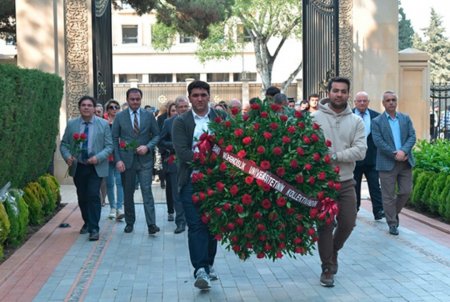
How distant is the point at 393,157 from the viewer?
33.6ft

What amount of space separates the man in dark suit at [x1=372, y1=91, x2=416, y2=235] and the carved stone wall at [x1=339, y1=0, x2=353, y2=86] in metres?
6.81

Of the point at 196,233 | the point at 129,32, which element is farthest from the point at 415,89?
the point at 129,32

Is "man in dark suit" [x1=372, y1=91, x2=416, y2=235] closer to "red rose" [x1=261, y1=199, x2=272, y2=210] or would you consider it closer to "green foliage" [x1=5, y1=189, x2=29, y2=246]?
"red rose" [x1=261, y1=199, x2=272, y2=210]

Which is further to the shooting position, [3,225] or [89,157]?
[89,157]

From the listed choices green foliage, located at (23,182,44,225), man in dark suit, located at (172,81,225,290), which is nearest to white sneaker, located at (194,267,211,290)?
man in dark suit, located at (172,81,225,290)

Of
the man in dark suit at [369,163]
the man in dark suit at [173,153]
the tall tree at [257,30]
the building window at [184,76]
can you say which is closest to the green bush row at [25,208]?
the man in dark suit at [173,153]

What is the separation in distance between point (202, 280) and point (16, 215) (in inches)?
140

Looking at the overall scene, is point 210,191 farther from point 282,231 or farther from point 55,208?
point 55,208

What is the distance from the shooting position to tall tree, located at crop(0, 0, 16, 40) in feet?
58.1

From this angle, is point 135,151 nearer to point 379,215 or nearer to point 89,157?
point 89,157

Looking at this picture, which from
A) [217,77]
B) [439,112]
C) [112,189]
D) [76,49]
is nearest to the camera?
[112,189]

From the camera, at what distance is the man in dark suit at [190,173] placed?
6.96 m

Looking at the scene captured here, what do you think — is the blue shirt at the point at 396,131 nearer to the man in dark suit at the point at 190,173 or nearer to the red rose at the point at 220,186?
the man in dark suit at the point at 190,173

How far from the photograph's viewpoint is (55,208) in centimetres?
1279
